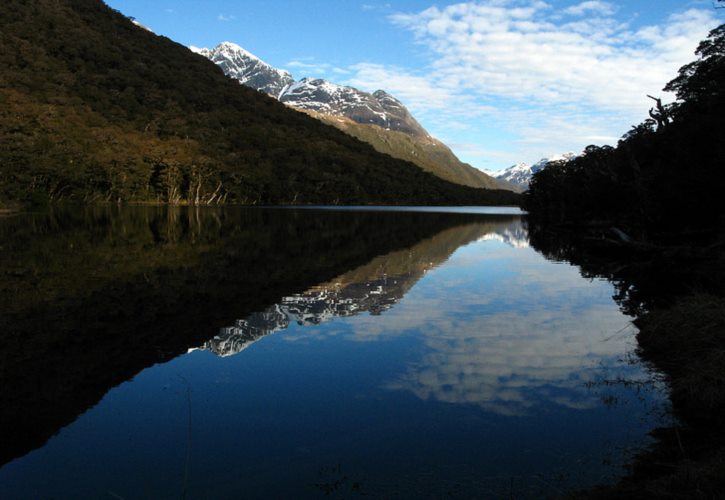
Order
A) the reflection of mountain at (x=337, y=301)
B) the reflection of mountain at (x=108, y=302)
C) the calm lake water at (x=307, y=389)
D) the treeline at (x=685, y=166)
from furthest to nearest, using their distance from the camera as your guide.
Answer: the treeline at (x=685, y=166), the reflection of mountain at (x=337, y=301), the reflection of mountain at (x=108, y=302), the calm lake water at (x=307, y=389)

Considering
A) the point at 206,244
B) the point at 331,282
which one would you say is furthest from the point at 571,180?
the point at 331,282

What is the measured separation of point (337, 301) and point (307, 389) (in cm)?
1175

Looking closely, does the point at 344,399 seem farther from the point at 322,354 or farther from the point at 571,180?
the point at 571,180

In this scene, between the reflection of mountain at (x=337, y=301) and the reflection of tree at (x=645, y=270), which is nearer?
the reflection of mountain at (x=337, y=301)

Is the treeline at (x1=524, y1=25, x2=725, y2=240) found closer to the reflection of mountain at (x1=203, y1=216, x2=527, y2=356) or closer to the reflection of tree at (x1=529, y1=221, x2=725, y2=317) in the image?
the reflection of tree at (x1=529, y1=221, x2=725, y2=317)

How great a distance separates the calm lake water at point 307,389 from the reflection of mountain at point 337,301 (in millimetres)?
154

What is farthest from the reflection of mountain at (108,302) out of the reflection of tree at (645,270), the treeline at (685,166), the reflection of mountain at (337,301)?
the treeline at (685,166)

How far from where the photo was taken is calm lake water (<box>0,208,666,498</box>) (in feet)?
30.7

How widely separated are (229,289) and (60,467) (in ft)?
58.9

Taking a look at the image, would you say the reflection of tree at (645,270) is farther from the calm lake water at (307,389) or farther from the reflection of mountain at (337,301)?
the reflection of mountain at (337,301)

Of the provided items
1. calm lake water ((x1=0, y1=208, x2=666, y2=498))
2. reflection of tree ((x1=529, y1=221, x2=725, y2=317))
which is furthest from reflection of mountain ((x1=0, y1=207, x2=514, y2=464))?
reflection of tree ((x1=529, y1=221, x2=725, y2=317))

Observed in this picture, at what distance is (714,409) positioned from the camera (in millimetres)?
12164

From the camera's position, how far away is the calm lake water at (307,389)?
9.35 meters

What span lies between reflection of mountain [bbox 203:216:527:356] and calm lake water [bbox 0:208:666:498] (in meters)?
0.15
